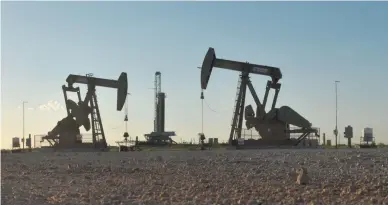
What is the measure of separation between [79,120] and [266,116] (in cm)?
2104

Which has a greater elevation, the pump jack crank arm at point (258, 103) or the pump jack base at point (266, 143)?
the pump jack crank arm at point (258, 103)

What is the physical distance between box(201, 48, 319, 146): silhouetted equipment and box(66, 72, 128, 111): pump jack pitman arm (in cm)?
1482

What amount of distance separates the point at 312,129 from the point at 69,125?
25383 mm

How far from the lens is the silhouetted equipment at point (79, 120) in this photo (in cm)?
6241

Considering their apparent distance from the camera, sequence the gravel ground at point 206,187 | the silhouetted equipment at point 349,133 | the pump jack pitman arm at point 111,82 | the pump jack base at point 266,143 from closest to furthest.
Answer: the gravel ground at point 206,187
the pump jack base at point 266,143
the silhouetted equipment at point 349,133
the pump jack pitman arm at point 111,82

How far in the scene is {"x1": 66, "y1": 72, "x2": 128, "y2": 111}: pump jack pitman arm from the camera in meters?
64.1

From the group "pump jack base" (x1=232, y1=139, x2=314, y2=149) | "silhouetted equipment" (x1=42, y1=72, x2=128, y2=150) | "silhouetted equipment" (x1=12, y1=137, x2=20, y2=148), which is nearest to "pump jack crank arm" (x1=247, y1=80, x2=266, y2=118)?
"pump jack base" (x1=232, y1=139, x2=314, y2=149)

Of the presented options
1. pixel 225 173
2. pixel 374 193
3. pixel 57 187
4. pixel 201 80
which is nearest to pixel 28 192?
pixel 57 187

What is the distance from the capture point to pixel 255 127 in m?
55.4

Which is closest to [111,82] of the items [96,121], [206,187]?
[96,121]

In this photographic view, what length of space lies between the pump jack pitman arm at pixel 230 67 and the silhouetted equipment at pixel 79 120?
15.2 metres

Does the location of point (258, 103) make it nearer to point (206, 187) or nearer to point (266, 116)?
point (266, 116)

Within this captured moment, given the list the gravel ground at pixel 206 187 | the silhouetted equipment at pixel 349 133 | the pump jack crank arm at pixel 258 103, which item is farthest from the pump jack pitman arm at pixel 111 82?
the gravel ground at pixel 206 187

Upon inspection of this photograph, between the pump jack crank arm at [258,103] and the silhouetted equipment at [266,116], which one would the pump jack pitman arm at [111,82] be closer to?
the silhouetted equipment at [266,116]
